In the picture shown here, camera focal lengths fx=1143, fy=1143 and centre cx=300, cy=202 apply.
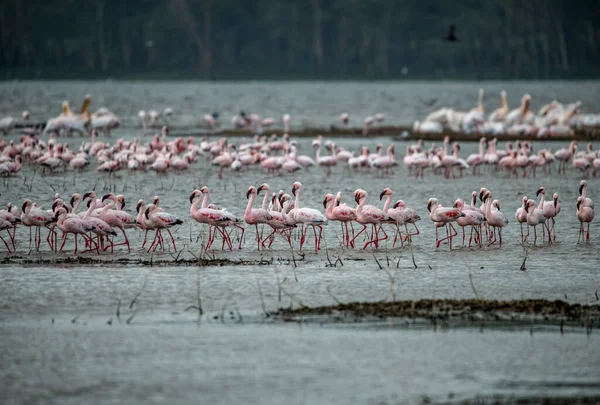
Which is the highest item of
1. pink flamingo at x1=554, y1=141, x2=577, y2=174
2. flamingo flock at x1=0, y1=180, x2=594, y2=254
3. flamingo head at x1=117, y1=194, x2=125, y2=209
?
pink flamingo at x1=554, y1=141, x2=577, y2=174

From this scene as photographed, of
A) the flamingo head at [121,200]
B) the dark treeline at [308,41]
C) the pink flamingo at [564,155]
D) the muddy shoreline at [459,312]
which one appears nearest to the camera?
the muddy shoreline at [459,312]

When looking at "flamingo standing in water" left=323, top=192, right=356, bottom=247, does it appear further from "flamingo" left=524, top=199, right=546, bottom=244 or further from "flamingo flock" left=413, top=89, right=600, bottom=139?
"flamingo flock" left=413, top=89, right=600, bottom=139

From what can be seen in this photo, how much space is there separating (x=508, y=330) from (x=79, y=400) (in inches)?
168

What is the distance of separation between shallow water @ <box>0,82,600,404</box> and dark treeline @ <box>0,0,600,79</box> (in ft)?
358

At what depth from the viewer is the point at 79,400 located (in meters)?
8.98

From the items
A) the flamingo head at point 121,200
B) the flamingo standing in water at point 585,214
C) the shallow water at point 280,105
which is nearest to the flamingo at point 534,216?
the flamingo standing in water at point 585,214

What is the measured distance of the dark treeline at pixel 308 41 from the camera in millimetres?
125312

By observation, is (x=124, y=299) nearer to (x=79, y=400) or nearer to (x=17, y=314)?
(x=17, y=314)

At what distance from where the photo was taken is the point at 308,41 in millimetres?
131750

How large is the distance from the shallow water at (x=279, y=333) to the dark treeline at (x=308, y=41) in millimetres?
109181

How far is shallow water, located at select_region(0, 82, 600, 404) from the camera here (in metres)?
9.34

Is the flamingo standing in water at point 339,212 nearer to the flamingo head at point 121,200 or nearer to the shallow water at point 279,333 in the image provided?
the shallow water at point 279,333

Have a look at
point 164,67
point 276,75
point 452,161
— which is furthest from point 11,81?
point 452,161

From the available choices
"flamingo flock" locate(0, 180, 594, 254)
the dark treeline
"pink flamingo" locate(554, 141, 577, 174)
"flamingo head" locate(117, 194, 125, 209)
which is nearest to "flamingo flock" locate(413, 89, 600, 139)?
"pink flamingo" locate(554, 141, 577, 174)
